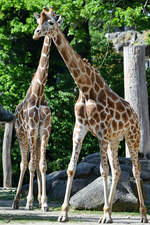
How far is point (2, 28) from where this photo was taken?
20031 millimetres

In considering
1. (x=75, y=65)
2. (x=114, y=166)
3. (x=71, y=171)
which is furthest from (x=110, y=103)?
(x=71, y=171)

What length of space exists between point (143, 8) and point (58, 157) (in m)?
6.91

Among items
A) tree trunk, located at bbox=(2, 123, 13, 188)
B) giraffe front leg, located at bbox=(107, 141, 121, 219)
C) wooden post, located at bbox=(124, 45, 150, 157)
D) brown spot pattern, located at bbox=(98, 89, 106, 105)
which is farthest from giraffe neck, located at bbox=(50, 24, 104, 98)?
Answer: tree trunk, located at bbox=(2, 123, 13, 188)

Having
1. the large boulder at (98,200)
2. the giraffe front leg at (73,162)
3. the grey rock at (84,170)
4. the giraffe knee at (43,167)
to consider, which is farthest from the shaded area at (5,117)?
the grey rock at (84,170)

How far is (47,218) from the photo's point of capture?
870cm

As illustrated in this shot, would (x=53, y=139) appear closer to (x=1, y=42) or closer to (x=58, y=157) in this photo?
(x=58, y=157)

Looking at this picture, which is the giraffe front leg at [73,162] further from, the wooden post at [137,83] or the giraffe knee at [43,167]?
the wooden post at [137,83]

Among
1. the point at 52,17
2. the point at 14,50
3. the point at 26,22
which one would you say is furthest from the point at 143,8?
the point at 52,17

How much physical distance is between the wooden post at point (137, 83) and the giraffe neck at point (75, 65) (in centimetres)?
746

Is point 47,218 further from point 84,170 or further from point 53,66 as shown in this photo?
point 53,66

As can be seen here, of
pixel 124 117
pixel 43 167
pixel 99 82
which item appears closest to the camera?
pixel 99 82

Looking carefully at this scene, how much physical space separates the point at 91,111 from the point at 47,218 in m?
2.01

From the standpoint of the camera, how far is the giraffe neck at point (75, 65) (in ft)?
27.9

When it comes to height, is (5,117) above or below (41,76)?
below
